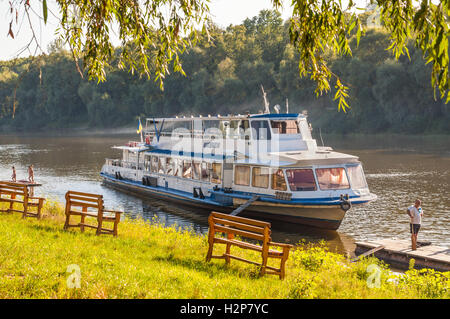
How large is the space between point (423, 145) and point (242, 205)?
51229 mm

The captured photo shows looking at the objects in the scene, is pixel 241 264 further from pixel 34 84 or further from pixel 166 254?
pixel 34 84

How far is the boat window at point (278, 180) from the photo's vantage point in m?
23.7

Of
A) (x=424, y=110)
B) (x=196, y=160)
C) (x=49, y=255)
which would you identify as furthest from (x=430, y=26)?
(x=424, y=110)

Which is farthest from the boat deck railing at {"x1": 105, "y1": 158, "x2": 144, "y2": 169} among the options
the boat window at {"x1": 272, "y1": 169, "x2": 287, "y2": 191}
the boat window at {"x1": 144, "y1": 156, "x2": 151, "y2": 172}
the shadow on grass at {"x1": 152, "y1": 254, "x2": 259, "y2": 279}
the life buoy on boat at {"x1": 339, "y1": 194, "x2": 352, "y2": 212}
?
the shadow on grass at {"x1": 152, "y1": 254, "x2": 259, "y2": 279}

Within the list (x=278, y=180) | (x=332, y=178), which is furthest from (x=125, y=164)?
(x=332, y=178)

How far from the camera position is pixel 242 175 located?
25781 mm

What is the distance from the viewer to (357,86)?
88.7 metres

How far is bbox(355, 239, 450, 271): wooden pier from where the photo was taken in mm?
16109

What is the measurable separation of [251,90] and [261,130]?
3418 inches

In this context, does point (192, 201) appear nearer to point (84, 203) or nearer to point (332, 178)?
point (332, 178)

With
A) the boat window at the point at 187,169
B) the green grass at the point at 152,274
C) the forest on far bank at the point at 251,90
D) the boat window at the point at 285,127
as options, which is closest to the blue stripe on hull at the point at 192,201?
the boat window at the point at 187,169

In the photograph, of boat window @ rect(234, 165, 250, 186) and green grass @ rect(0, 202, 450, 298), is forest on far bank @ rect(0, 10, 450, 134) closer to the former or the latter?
boat window @ rect(234, 165, 250, 186)

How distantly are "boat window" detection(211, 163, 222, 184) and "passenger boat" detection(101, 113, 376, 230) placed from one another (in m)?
0.06

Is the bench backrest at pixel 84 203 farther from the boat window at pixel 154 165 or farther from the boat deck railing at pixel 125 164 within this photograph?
the boat deck railing at pixel 125 164
